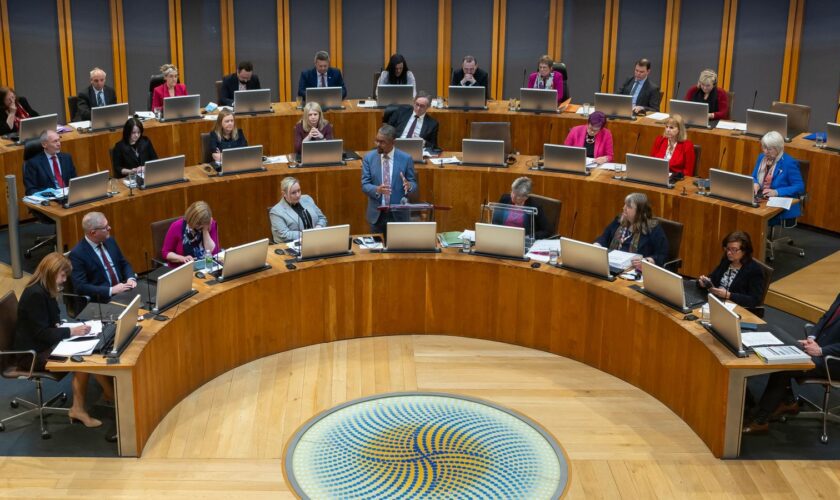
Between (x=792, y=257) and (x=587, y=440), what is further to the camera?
(x=792, y=257)

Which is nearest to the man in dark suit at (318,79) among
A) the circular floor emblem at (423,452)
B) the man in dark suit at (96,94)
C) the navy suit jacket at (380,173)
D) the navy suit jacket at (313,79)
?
the navy suit jacket at (313,79)

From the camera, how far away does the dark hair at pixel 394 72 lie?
10.8 m

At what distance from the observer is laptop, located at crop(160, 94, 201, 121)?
999cm

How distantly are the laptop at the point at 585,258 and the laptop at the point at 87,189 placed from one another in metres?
3.79

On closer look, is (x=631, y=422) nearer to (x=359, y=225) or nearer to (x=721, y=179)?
(x=721, y=179)

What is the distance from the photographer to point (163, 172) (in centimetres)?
835

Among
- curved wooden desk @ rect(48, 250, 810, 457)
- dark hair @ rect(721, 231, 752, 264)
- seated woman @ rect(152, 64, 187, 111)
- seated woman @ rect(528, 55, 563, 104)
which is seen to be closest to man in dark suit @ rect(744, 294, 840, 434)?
curved wooden desk @ rect(48, 250, 810, 457)

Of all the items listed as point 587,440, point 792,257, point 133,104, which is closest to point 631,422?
point 587,440

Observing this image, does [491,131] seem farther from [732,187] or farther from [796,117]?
[796,117]

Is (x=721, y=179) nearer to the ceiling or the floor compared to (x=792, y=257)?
nearer to the ceiling

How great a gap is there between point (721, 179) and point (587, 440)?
3169mm

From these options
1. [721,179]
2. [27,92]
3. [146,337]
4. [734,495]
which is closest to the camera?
[734,495]

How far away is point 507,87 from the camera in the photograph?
13.6 metres

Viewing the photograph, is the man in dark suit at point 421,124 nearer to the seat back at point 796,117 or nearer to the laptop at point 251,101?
the laptop at point 251,101
